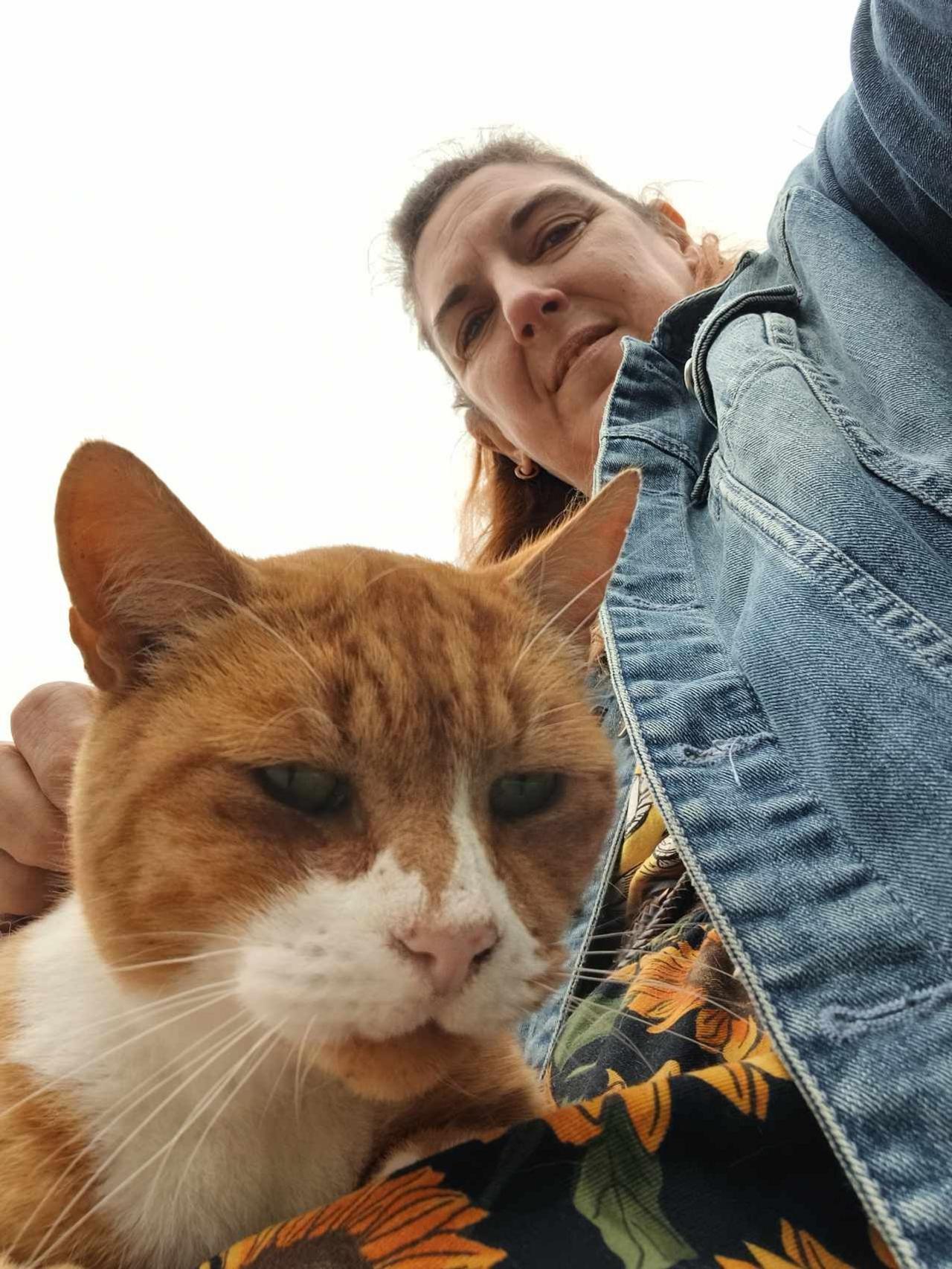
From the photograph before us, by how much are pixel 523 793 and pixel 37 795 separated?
88 cm

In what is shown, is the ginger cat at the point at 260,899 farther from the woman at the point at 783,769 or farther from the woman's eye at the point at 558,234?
the woman's eye at the point at 558,234

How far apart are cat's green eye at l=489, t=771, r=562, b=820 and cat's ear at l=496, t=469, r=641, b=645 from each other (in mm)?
289

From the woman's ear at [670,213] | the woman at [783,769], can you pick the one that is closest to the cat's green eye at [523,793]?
the woman at [783,769]

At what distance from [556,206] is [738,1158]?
95.9 inches

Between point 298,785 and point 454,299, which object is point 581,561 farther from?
point 454,299

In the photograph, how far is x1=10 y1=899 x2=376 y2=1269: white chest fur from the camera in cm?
87

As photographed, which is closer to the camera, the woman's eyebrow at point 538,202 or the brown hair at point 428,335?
the woman's eyebrow at point 538,202

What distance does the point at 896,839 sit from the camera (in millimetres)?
873

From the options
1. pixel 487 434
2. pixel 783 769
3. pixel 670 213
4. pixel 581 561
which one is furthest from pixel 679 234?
pixel 783 769

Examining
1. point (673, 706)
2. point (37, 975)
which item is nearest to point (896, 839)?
point (673, 706)

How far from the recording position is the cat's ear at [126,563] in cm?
94

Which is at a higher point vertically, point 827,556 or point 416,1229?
point 827,556

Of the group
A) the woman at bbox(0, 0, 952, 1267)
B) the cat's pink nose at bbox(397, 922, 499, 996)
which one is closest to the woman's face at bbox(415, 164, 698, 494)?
the woman at bbox(0, 0, 952, 1267)

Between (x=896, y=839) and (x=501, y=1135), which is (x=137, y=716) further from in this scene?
(x=896, y=839)
